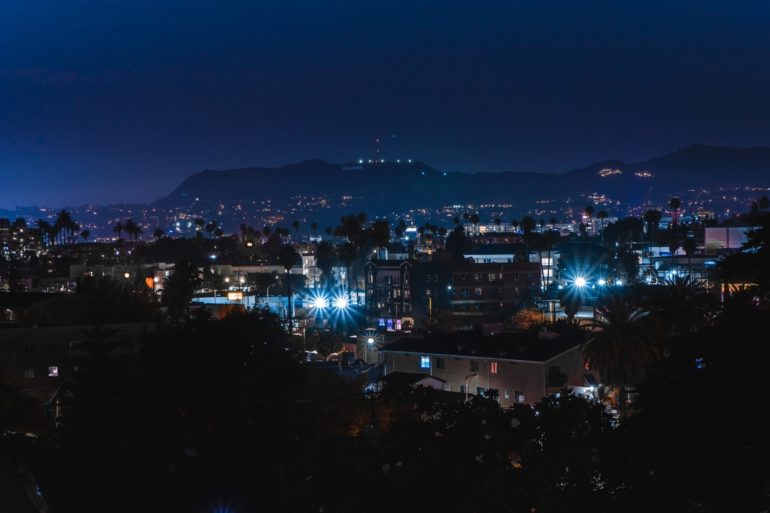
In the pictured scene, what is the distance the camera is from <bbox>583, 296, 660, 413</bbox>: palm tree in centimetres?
2838

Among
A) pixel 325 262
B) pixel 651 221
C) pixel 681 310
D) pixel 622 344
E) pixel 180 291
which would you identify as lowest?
pixel 325 262

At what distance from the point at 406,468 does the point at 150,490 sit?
29.0 ft

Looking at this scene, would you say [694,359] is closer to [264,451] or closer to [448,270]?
[264,451]

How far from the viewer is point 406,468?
1077 cm

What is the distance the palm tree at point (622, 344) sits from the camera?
93.1 ft

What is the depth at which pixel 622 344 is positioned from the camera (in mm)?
28359

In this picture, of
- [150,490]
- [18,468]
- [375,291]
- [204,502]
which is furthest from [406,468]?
[375,291]

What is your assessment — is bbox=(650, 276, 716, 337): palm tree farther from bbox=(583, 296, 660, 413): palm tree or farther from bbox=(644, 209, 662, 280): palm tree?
bbox=(644, 209, 662, 280): palm tree

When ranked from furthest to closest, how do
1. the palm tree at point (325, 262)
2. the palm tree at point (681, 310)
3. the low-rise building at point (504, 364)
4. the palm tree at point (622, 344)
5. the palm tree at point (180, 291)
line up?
the palm tree at point (325, 262) → the palm tree at point (180, 291) → the low-rise building at point (504, 364) → the palm tree at point (681, 310) → the palm tree at point (622, 344)

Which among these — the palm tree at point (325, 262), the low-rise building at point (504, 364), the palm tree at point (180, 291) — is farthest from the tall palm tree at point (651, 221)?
the low-rise building at point (504, 364)

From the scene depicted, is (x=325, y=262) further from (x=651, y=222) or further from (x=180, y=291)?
(x=651, y=222)

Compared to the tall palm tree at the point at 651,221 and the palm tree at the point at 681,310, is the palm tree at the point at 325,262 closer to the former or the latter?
the tall palm tree at the point at 651,221

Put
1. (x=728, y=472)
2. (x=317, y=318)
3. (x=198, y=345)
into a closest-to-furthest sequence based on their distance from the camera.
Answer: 1. (x=728, y=472)
2. (x=198, y=345)
3. (x=317, y=318)

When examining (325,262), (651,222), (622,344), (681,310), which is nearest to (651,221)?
(651,222)
